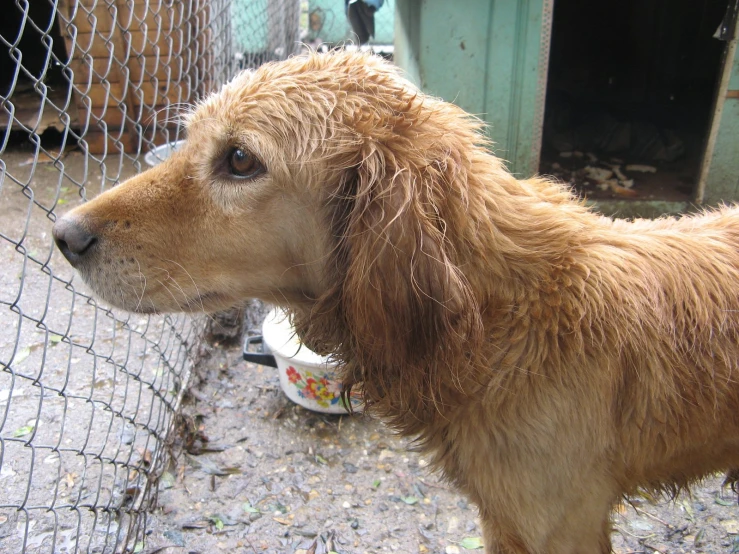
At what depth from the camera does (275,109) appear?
1.84 meters

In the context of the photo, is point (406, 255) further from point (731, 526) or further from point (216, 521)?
point (731, 526)

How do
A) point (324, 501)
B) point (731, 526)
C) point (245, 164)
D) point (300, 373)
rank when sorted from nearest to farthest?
point (245, 164) < point (731, 526) < point (324, 501) < point (300, 373)

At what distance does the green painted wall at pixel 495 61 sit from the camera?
4715mm

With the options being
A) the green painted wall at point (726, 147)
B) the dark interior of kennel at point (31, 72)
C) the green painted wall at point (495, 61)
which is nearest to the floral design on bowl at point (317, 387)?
the green painted wall at point (495, 61)

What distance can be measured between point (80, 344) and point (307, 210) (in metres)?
2.42

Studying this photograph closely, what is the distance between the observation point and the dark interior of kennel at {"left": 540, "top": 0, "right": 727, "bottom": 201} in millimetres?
6758

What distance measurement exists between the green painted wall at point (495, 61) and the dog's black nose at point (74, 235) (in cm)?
352

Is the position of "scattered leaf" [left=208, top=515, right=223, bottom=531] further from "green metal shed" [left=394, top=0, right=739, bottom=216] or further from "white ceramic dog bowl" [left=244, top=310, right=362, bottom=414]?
"green metal shed" [left=394, top=0, right=739, bottom=216]

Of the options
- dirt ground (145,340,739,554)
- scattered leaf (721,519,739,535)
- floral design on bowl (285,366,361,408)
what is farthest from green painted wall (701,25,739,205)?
floral design on bowl (285,366,361,408)

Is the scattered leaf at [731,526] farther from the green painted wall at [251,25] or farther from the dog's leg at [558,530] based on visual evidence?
the green painted wall at [251,25]

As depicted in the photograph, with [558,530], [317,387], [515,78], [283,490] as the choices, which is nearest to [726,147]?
[515,78]

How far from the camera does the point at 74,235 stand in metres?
1.88

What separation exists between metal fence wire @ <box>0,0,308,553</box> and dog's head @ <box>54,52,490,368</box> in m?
0.40

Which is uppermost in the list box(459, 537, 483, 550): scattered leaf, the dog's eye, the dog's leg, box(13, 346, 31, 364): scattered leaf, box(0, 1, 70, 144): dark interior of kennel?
the dog's eye
